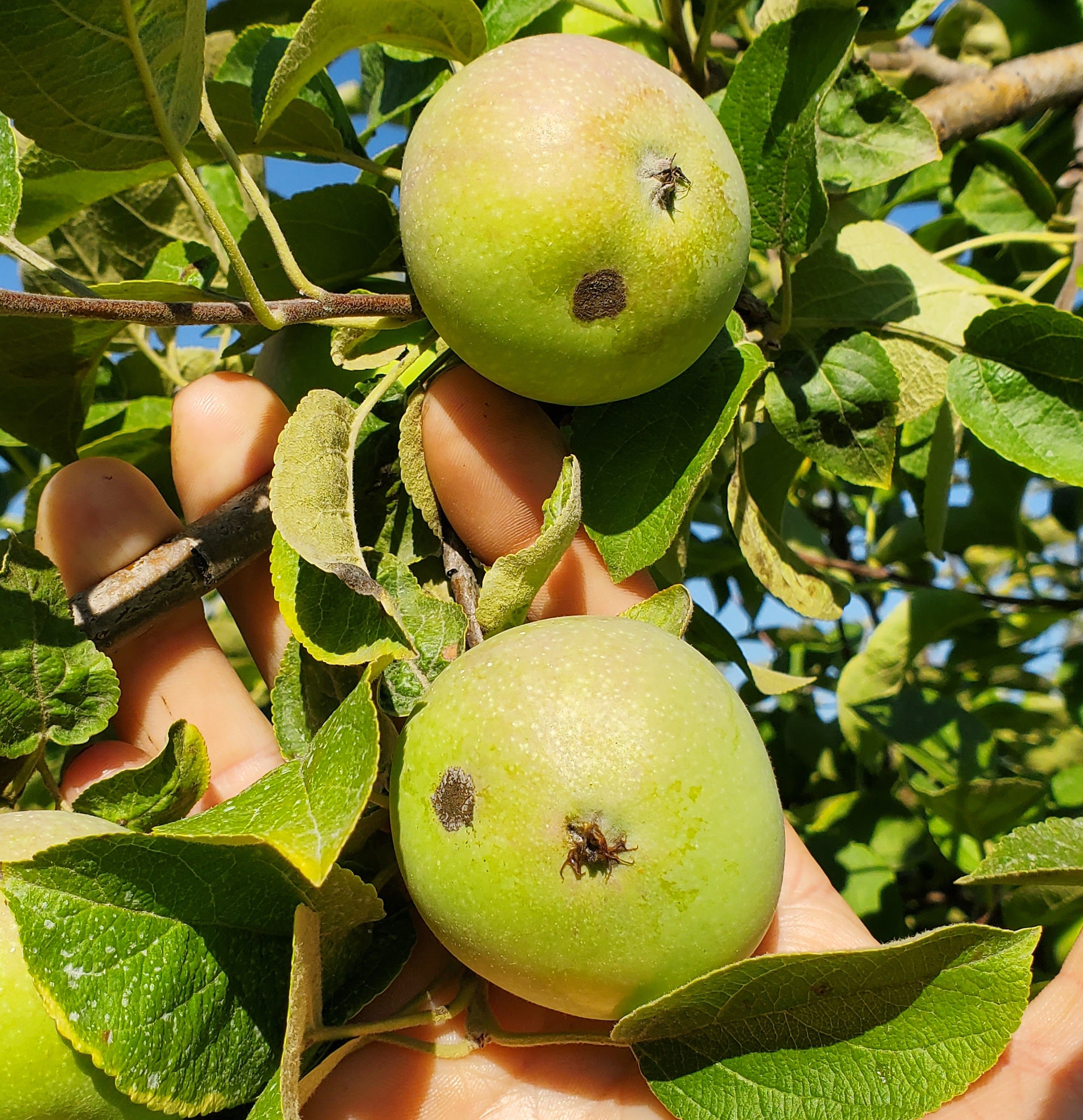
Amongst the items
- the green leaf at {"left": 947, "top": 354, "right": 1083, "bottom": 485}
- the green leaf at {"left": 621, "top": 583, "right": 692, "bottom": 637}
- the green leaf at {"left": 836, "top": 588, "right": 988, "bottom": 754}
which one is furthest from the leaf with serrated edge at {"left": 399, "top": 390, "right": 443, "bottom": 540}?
the green leaf at {"left": 836, "top": 588, "right": 988, "bottom": 754}

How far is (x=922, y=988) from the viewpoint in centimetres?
108

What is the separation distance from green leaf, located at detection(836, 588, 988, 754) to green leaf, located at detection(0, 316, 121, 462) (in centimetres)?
185

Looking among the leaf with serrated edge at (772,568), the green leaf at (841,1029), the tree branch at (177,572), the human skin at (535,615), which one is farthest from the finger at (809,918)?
the tree branch at (177,572)

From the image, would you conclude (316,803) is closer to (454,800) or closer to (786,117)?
(454,800)

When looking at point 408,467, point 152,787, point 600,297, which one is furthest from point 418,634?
point 600,297

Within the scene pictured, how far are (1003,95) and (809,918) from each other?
5.54 feet

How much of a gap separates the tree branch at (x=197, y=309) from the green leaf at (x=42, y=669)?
1.20ft

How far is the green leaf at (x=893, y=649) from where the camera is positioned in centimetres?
250

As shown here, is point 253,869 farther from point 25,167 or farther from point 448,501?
point 25,167

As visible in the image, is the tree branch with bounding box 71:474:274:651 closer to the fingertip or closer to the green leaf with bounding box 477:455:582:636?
the fingertip

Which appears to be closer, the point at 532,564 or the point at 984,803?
the point at 532,564

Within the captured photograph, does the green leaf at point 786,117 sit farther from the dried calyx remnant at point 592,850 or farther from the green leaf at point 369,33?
the dried calyx remnant at point 592,850

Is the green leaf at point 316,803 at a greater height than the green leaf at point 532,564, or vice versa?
the green leaf at point 316,803

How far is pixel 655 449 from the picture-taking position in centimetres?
137
